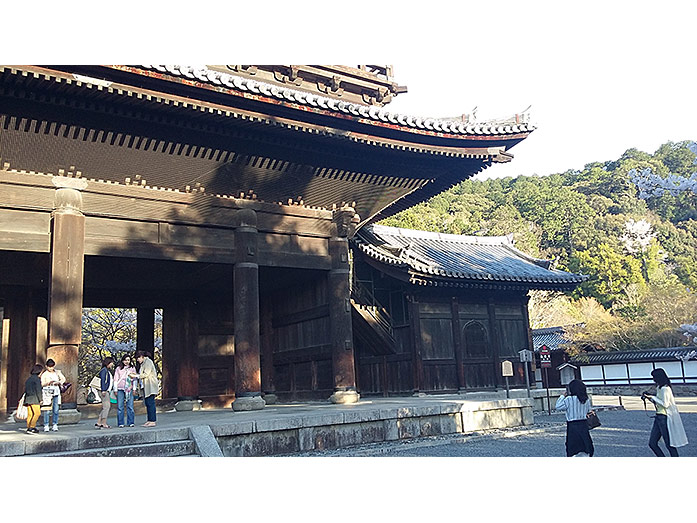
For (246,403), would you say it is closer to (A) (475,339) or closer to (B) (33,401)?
(B) (33,401)

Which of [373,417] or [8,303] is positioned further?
[8,303]

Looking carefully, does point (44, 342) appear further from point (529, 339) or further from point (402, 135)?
point (529, 339)

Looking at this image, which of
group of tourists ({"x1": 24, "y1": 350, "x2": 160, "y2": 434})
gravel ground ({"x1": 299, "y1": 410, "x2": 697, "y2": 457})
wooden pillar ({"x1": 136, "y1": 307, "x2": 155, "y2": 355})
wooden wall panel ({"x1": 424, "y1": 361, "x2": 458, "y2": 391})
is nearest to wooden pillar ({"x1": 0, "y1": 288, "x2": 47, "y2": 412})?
wooden pillar ({"x1": 136, "y1": 307, "x2": 155, "y2": 355})

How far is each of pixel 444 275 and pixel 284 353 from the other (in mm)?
5833

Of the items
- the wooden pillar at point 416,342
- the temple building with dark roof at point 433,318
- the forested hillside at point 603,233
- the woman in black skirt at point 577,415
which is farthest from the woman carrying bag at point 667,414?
the forested hillside at point 603,233

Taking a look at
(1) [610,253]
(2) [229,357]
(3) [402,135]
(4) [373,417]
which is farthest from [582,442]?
(1) [610,253]

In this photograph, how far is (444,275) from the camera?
19.5 metres

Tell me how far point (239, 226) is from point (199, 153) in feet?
6.40

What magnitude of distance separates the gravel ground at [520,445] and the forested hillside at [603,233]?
15.3 metres

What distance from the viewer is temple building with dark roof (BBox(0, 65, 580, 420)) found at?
35.1 ft

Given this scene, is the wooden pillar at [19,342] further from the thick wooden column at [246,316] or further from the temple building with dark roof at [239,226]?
the thick wooden column at [246,316]

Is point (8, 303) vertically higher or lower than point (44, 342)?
higher

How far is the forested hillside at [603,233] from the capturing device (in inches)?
1447

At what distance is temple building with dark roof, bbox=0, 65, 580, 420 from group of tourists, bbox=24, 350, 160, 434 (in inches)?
21.4
